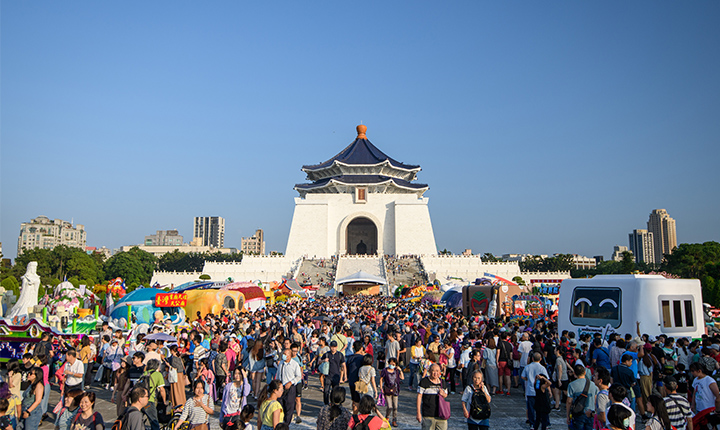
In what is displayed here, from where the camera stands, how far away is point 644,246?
145625 millimetres

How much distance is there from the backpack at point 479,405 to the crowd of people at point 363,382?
0.03ft

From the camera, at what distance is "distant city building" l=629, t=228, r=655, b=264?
474 ft

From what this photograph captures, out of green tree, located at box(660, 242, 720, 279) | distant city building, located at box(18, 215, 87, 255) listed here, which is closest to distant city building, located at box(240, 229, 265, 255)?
distant city building, located at box(18, 215, 87, 255)

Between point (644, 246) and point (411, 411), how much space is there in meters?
159

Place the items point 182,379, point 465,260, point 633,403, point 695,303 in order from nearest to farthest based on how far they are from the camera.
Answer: point 182,379
point 633,403
point 695,303
point 465,260

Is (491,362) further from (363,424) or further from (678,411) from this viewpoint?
(363,424)

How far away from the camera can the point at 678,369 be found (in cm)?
702

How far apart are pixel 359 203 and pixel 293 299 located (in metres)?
24.7

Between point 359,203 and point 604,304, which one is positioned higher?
point 359,203

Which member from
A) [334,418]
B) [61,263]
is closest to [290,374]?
[334,418]

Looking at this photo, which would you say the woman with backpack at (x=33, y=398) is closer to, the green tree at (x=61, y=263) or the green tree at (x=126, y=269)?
the green tree at (x=61, y=263)

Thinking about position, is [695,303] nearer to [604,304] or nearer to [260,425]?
[604,304]

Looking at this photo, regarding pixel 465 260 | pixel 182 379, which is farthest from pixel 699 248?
pixel 182 379

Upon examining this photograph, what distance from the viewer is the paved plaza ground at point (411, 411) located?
280 inches
